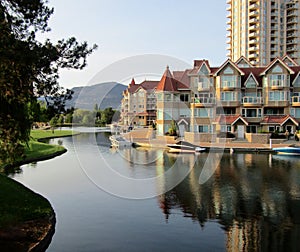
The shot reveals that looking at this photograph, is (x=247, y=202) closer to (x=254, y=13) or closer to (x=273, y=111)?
(x=273, y=111)

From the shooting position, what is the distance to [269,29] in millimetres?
80312

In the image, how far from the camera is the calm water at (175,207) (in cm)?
1188

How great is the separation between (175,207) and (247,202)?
3569mm

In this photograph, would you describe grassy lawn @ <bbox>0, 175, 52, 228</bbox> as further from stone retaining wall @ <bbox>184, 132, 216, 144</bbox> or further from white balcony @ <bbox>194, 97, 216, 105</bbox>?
white balcony @ <bbox>194, 97, 216, 105</bbox>

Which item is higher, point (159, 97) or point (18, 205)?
point (159, 97)

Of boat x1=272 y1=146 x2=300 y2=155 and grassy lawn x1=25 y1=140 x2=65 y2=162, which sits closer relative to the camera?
grassy lawn x1=25 y1=140 x2=65 y2=162

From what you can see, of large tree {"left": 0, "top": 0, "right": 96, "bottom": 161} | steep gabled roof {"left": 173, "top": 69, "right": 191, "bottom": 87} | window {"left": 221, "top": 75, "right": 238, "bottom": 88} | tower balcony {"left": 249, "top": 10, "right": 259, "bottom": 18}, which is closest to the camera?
large tree {"left": 0, "top": 0, "right": 96, "bottom": 161}

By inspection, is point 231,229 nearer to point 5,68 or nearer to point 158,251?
point 158,251

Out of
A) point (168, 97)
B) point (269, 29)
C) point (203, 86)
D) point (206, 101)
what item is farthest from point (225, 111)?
point (269, 29)

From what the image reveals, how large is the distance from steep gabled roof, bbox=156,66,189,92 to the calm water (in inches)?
830

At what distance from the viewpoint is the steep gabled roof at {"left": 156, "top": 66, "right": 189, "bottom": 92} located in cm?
4841

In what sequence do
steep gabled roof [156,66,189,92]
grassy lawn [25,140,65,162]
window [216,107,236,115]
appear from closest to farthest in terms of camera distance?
grassy lawn [25,140,65,162], window [216,107,236,115], steep gabled roof [156,66,189,92]

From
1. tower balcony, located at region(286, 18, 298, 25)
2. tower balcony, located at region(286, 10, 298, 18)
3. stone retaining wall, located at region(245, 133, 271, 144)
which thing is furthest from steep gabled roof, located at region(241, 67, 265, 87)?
tower balcony, located at region(286, 10, 298, 18)

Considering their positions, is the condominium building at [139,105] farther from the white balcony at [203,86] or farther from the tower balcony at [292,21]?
the tower balcony at [292,21]
